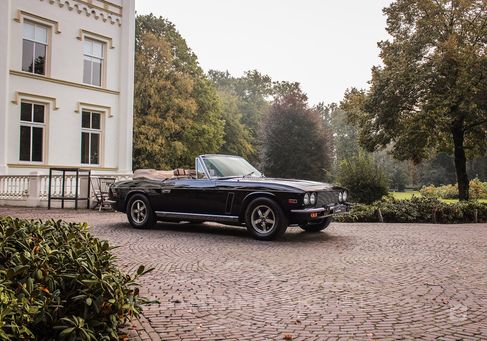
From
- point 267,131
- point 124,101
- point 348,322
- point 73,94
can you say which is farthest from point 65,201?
point 267,131

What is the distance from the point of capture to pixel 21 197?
16.9 m

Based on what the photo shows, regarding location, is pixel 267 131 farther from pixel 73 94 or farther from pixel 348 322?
pixel 348 322

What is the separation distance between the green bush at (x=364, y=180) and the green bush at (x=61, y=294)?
56.7ft

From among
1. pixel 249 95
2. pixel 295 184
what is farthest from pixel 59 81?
pixel 249 95

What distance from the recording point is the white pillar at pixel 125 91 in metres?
22.9

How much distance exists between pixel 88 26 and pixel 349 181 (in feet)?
44.9

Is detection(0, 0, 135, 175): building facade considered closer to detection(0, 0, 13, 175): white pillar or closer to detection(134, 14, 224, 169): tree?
detection(0, 0, 13, 175): white pillar

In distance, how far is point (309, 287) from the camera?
5.25 meters

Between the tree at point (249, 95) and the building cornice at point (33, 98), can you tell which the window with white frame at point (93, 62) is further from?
the tree at point (249, 95)

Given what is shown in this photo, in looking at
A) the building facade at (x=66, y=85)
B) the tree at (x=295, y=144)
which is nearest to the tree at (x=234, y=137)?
the tree at (x=295, y=144)

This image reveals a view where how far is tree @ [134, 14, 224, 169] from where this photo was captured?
35156 millimetres

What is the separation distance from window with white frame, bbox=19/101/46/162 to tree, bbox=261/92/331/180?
24720 mm

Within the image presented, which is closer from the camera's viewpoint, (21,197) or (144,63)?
(21,197)

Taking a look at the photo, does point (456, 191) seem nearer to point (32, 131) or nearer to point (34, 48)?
point (32, 131)
